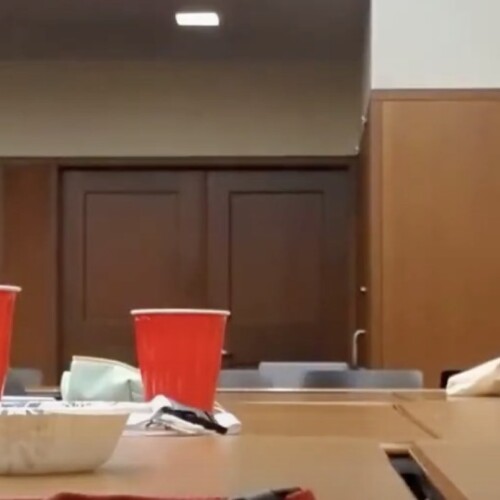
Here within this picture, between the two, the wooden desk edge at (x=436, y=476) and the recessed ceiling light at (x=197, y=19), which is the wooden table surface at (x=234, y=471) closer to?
the wooden desk edge at (x=436, y=476)

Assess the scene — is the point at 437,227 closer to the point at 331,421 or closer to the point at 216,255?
the point at 216,255

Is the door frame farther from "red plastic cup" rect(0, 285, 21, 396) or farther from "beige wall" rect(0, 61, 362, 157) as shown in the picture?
"red plastic cup" rect(0, 285, 21, 396)

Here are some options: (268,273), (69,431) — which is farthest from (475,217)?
(69,431)

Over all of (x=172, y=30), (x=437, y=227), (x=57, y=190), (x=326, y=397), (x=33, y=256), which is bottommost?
(x=326, y=397)

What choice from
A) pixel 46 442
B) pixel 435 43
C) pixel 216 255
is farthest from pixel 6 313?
pixel 216 255

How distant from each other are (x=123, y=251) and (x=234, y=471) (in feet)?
18.2

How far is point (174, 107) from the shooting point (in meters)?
6.20

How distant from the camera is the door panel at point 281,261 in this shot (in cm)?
620

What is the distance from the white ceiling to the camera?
521 cm

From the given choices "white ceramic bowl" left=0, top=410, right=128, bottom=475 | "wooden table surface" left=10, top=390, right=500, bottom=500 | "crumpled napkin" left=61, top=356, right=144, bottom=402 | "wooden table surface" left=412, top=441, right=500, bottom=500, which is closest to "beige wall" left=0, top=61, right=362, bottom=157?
"crumpled napkin" left=61, top=356, right=144, bottom=402

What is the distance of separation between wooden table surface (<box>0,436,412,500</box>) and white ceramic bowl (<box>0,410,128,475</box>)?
12mm

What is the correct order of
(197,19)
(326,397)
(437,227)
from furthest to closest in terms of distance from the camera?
→ (197,19), (437,227), (326,397)

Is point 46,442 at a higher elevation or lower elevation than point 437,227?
lower

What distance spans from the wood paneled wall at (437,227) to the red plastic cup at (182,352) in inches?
134
